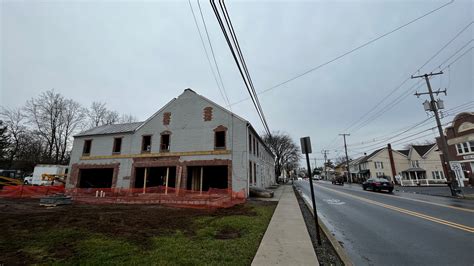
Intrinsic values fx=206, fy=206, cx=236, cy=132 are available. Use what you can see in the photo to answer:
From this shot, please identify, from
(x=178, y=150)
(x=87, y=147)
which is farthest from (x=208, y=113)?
(x=87, y=147)

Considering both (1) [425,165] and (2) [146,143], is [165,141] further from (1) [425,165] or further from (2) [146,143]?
(1) [425,165]

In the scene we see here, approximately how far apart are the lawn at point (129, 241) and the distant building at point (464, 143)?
119 ft

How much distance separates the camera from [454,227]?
7090mm

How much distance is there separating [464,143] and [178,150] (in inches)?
1533

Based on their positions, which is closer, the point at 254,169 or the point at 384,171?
the point at 254,169

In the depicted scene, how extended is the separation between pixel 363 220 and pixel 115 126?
86.0ft

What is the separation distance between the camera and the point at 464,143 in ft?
95.7

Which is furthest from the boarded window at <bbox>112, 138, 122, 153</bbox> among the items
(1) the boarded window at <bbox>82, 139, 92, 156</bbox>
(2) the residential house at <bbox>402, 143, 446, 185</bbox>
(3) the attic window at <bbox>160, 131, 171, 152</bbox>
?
(2) the residential house at <bbox>402, 143, 446, 185</bbox>

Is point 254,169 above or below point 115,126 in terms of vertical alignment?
below

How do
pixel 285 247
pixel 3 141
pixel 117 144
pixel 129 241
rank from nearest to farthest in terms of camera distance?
1. pixel 285 247
2. pixel 129 241
3. pixel 117 144
4. pixel 3 141

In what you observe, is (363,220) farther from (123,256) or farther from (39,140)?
(39,140)

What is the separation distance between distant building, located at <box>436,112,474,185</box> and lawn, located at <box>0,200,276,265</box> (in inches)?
1432

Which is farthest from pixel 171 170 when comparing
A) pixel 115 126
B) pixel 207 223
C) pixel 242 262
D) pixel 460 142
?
pixel 460 142

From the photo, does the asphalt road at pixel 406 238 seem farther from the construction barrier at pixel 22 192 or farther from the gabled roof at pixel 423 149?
the gabled roof at pixel 423 149
